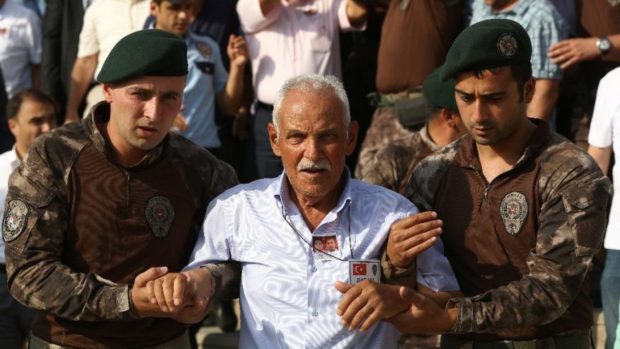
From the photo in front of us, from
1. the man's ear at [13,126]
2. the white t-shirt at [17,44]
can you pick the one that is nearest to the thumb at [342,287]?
the man's ear at [13,126]

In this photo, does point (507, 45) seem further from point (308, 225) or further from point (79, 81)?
point (79, 81)

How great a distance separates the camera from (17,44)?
8.84 meters

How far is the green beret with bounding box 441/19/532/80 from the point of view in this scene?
15.8 feet

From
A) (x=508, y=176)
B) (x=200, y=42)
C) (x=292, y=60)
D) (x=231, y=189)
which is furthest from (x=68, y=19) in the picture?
(x=508, y=176)

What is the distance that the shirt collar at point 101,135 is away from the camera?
5.11m

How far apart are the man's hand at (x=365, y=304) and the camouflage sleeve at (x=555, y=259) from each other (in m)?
0.34

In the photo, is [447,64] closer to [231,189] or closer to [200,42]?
[231,189]

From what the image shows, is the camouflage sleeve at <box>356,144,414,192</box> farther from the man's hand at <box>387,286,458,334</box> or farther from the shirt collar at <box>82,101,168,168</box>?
the man's hand at <box>387,286,458,334</box>

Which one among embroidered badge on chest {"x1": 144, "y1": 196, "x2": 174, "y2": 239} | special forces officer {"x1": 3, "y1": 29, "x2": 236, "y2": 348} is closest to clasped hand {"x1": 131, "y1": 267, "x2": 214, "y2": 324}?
special forces officer {"x1": 3, "y1": 29, "x2": 236, "y2": 348}

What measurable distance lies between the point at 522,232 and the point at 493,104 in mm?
501

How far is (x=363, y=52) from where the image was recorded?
841cm

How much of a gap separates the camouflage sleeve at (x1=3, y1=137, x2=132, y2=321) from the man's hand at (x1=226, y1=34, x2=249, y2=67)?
2.90 m

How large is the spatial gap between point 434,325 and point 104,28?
4.22 m

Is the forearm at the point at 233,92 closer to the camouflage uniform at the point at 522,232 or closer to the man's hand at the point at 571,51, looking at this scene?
the man's hand at the point at 571,51
